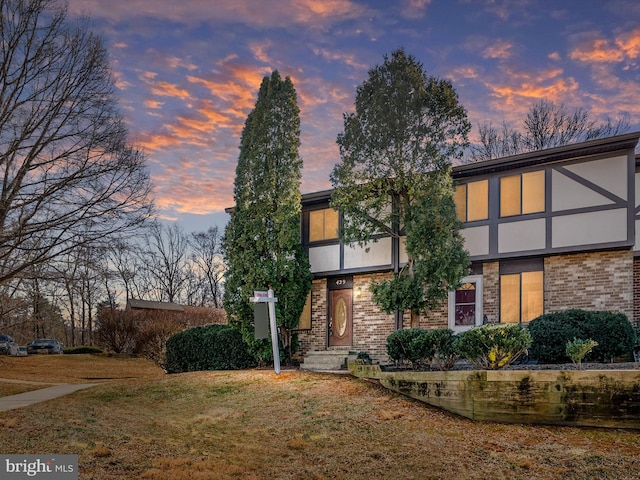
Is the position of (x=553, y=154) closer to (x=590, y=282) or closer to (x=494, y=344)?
(x=590, y=282)

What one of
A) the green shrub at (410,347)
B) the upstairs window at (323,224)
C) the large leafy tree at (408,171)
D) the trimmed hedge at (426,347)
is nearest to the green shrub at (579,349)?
the trimmed hedge at (426,347)

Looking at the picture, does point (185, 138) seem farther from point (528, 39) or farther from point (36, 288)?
point (528, 39)

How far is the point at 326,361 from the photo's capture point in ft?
A: 57.4

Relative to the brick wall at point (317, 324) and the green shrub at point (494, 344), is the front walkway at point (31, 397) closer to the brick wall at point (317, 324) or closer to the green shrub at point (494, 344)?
the brick wall at point (317, 324)

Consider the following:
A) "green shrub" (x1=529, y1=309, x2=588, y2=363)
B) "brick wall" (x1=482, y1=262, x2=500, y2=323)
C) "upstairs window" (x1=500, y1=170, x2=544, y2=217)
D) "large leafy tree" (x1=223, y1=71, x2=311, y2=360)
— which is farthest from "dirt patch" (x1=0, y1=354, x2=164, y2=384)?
"green shrub" (x1=529, y1=309, x2=588, y2=363)

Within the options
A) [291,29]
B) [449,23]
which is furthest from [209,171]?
[449,23]

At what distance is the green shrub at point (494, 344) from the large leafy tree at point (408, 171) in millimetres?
4316

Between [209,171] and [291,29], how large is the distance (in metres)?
8.65

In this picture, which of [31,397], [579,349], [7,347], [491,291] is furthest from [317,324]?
[7,347]

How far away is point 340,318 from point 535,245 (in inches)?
254

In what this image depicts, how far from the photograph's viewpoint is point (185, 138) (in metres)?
18.7

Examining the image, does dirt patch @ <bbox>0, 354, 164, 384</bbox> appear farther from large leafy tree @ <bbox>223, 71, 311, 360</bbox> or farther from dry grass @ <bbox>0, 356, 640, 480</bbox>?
dry grass @ <bbox>0, 356, 640, 480</bbox>

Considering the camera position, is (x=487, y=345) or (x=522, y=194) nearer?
(x=487, y=345)

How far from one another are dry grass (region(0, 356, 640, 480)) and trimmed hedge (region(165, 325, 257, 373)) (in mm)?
5957
